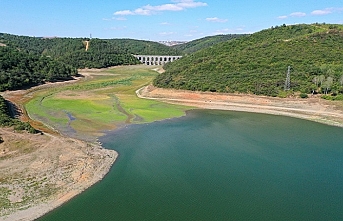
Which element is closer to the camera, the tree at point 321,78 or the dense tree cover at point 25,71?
the tree at point 321,78

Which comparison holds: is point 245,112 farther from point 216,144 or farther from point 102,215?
point 102,215

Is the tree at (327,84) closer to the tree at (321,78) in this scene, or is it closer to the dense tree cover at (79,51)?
the tree at (321,78)

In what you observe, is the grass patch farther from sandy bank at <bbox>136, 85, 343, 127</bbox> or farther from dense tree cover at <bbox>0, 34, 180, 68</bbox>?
dense tree cover at <bbox>0, 34, 180, 68</bbox>

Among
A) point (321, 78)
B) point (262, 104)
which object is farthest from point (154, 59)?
point (321, 78)

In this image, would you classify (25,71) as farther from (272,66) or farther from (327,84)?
(327,84)

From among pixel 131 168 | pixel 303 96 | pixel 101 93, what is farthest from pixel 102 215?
pixel 101 93

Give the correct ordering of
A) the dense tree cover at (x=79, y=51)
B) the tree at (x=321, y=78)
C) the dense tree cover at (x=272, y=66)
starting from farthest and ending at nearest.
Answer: the dense tree cover at (x=79, y=51)
the dense tree cover at (x=272, y=66)
the tree at (x=321, y=78)

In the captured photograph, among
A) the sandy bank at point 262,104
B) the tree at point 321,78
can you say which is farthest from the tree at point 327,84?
the sandy bank at point 262,104
